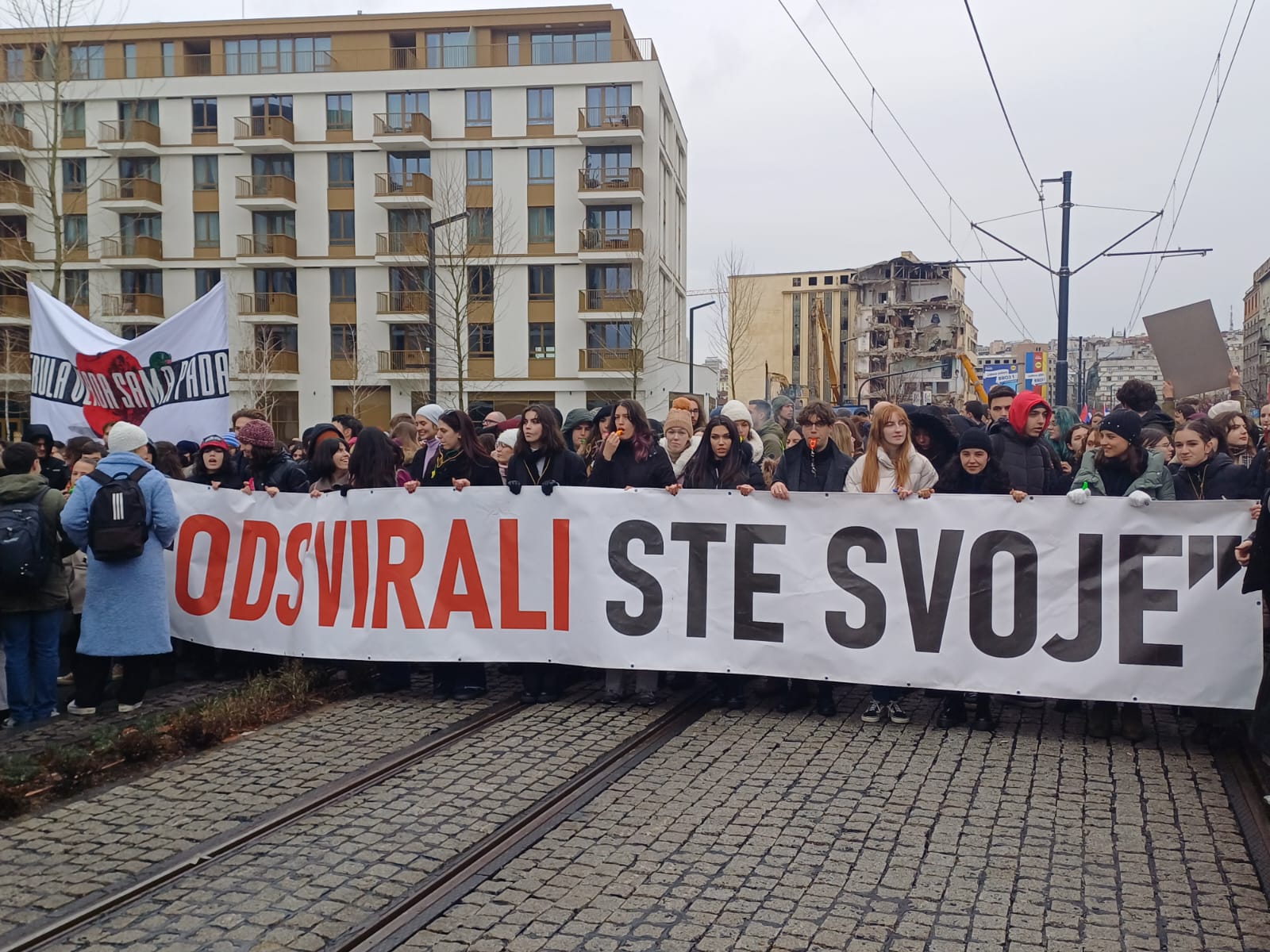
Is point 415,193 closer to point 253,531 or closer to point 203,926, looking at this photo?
point 253,531

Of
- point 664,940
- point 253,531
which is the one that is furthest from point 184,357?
point 664,940

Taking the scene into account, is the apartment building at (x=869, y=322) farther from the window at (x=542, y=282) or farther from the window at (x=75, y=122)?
the window at (x=75, y=122)

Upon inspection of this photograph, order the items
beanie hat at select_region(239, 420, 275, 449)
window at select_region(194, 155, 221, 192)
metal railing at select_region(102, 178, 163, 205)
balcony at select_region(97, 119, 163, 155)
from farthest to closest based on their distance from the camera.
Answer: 1. window at select_region(194, 155, 221, 192)
2. metal railing at select_region(102, 178, 163, 205)
3. balcony at select_region(97, 119, 163, 155)
4. beanie hat at select_region(239, 420, 275, 449)

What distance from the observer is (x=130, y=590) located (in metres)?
7.58

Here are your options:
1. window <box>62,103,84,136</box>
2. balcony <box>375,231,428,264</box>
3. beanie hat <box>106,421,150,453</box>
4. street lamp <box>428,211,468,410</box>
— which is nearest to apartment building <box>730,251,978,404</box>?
balcony <box>375,231,428,264</box>

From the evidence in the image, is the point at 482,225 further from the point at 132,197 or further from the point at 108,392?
the point at 108,392

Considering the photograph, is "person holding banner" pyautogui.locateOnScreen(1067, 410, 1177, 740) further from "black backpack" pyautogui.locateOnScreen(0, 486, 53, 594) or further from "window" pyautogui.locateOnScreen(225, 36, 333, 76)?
"window" pyautogui.locateOnScreen(225, 36, 333, 76)

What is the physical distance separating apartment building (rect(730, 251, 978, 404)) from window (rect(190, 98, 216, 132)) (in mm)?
73604

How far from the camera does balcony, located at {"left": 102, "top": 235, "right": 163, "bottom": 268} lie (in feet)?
179

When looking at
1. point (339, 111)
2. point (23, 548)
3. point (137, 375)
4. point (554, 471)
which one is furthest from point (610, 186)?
point (23, 548)

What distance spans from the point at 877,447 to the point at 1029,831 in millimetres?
2935

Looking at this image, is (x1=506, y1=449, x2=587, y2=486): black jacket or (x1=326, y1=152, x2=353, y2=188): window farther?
(x1=326, y1=152, x2=353, y2=188): window

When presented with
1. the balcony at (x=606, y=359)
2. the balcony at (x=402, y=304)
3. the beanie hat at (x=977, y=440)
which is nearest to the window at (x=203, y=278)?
the balcony at (x=402, y=304)

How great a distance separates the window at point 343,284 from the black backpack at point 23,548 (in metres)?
49.1
